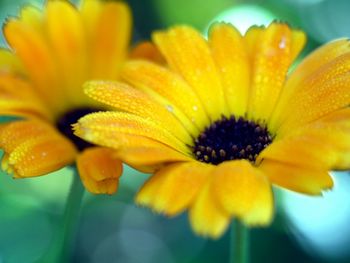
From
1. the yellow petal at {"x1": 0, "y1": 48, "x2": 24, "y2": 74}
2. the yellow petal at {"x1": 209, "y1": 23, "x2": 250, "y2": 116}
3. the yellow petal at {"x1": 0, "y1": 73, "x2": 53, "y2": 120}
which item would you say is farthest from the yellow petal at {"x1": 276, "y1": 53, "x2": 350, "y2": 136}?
the yellow petal at {"x1": 0, "y1": 48, "x2": 24, "y2": 74}

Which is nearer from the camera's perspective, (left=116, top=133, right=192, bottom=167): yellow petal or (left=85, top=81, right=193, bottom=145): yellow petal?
(left=116, top=133, right=192, bottom=167): yellow petal

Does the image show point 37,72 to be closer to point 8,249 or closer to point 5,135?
point 5,135

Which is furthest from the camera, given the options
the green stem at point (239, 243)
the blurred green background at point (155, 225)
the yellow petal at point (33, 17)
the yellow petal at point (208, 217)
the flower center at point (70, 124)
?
the blurred green background at point (155, 225)

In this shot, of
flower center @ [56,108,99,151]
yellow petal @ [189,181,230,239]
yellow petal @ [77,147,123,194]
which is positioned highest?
yellow petal @ [189,181,230,239]

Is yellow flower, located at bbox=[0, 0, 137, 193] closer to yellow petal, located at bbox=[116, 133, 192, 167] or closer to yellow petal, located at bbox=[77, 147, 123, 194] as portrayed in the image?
yellow petal, located at bbox=[77, 147, 123, 194]

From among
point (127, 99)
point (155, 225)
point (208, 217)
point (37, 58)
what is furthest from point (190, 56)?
point (155, 225)

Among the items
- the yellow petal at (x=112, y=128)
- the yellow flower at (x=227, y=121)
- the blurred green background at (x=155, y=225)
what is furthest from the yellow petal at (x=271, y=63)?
the blurred green background at (x=155, y=225)

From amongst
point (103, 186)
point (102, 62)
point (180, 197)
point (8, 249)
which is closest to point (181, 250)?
point (8, 249)

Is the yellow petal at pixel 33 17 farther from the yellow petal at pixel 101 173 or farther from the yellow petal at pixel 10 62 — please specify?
the yellow petal at pixel 101 173
